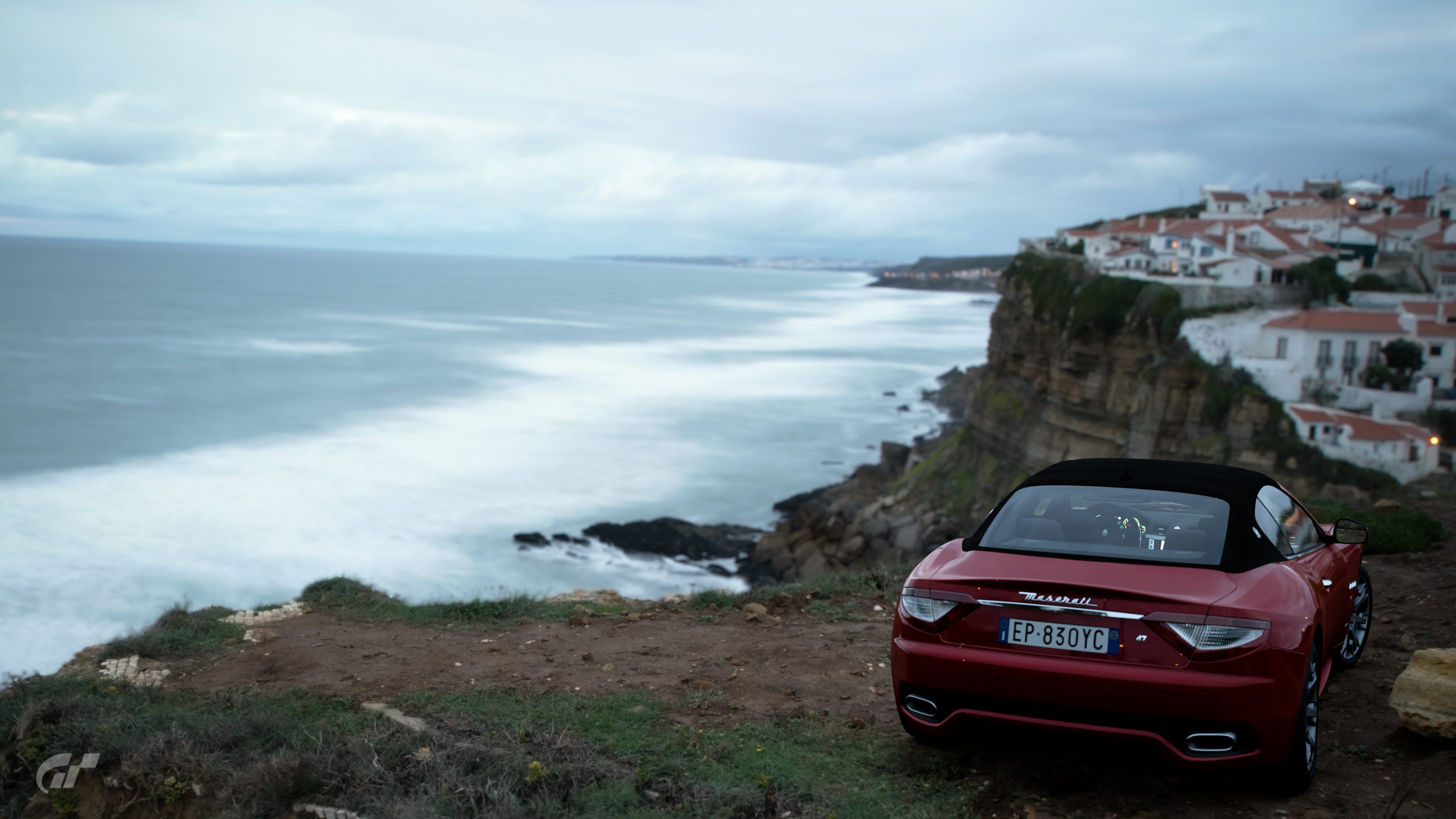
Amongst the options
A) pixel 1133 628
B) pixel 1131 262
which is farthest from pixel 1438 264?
pixel 1133 628

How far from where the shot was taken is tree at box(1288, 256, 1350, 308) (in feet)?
140

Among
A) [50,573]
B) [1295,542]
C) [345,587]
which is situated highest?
[1295,542]

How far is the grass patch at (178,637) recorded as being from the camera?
22.3ft

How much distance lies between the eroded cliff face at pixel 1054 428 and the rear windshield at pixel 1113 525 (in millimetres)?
24683

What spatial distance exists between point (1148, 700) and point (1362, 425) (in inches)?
1319

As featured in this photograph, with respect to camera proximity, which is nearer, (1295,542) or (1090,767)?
(1090,767)

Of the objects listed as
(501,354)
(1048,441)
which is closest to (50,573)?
(1048,441)

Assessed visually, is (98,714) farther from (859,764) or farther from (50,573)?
(50,573)

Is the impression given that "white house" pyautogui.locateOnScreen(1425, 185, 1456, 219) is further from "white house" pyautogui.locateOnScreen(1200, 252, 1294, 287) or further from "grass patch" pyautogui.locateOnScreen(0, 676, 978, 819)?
"grass patch" pyautogui.locateOnScreen(0, 676, 978, 819)

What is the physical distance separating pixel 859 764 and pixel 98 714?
406 cm

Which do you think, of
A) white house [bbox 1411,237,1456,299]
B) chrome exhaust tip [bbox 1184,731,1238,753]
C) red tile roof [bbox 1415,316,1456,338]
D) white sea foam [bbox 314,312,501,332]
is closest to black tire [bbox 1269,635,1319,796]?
chrome exhaust tip [bbox 1184,731,1238,753]

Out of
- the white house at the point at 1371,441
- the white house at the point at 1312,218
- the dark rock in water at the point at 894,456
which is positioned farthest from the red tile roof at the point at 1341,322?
the white house at the point at 1312,218

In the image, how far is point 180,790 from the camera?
4574 mm

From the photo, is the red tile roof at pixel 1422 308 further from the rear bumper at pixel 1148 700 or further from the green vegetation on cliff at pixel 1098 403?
the rear bumper at pixel 1148 700
